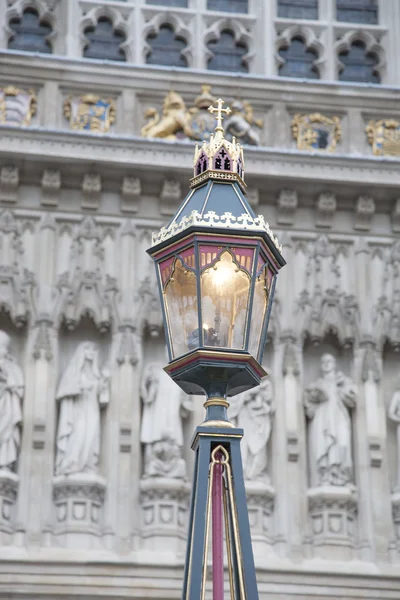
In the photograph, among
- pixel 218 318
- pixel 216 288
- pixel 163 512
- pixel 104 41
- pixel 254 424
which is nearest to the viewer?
pixel 218 318

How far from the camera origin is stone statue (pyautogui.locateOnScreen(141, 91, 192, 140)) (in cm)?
1619

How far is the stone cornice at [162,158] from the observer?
1564cm

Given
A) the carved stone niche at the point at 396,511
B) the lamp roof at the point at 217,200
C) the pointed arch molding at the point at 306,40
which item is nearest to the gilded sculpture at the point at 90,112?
the pointed arch molding at the point at 306,40

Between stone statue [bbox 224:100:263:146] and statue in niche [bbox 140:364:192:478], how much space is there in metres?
3.10

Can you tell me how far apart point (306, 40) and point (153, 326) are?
4.98 m

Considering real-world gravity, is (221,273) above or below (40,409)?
below

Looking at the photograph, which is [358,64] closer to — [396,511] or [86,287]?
[86,287]

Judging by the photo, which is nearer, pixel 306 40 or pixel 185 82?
pixel 185 82

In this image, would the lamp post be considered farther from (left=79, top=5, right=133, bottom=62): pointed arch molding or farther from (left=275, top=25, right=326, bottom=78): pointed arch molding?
(left=275, top=25, right=326, bottom=78): pointed arch molding

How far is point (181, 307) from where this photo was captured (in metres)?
6.26

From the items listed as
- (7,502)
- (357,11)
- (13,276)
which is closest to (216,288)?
(7,502)

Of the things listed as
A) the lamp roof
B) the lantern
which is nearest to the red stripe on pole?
the lantern

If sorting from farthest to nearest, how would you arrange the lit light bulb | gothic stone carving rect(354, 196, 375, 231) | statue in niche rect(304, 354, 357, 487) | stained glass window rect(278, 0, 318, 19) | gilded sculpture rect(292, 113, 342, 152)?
stained glass window rect(278, 0, 318, 19) → gilded sculpture rect(292, 113, 342, 152) → gothic stone carving rect(354, 196, 375, 231) → statue in niche rect(304, 354, 357, 487) → the lit light bulb

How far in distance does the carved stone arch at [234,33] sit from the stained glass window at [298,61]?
0.43m
